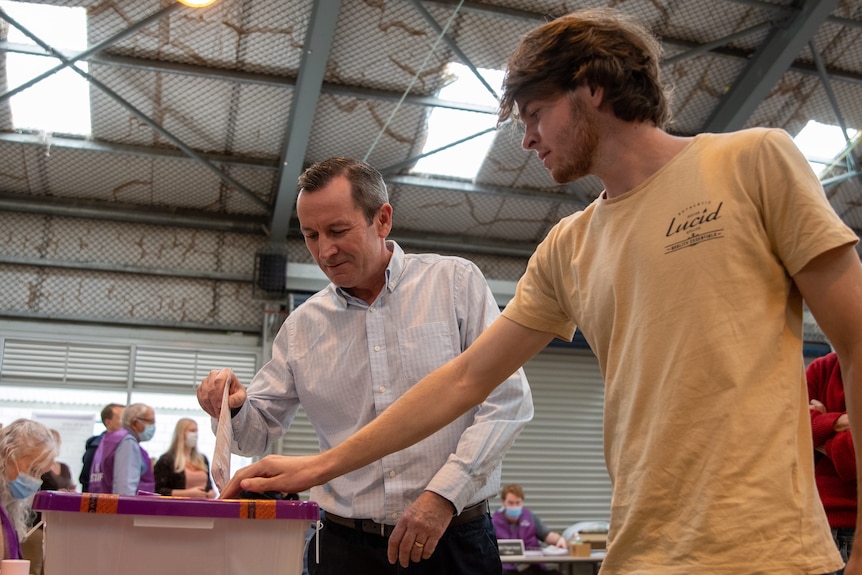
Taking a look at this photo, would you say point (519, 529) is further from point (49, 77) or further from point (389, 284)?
point (389, 284)

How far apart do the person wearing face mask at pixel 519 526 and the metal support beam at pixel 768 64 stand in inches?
165

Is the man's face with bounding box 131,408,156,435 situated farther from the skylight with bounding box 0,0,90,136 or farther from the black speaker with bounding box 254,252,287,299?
the skylight with bounding box 0,0,90,136

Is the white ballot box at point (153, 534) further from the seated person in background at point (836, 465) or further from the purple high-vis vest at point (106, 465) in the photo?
the purple high-vis vest at point (106, 465)

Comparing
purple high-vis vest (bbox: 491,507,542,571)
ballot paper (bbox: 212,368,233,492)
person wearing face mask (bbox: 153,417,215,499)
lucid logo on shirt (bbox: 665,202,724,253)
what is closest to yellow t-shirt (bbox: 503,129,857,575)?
lucid logo on shirt (bbox: 665,202,724,253)

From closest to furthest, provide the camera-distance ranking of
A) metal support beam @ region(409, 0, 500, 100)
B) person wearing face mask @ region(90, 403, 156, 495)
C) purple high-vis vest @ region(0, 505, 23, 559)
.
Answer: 1. purple high-vis vest @ region(0, 505, 23, 559)
2. person wearing face mask @ region(90, 403, 156, 495)
3. metal support beam @ region(409, 0, 500, 100)

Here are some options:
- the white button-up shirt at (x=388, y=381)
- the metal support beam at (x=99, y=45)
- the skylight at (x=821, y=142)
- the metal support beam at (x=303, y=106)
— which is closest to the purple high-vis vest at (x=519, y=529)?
the metal support beam at (x=303, y=106)

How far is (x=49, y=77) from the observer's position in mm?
7602

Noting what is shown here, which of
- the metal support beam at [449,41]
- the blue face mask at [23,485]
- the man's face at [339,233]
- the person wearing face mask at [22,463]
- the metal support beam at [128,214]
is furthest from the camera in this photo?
the metal support beam at [128,214]

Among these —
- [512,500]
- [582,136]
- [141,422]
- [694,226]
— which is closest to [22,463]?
[141,422]

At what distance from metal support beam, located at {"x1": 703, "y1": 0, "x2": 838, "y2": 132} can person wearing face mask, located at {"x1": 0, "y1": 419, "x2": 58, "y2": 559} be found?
668cm

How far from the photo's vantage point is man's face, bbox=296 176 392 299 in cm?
234

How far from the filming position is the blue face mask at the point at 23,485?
4.30m

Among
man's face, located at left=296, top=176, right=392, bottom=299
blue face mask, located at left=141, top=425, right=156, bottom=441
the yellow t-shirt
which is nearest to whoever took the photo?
the yellow t-shirt

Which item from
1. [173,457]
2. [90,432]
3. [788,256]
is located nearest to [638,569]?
[788,256]
